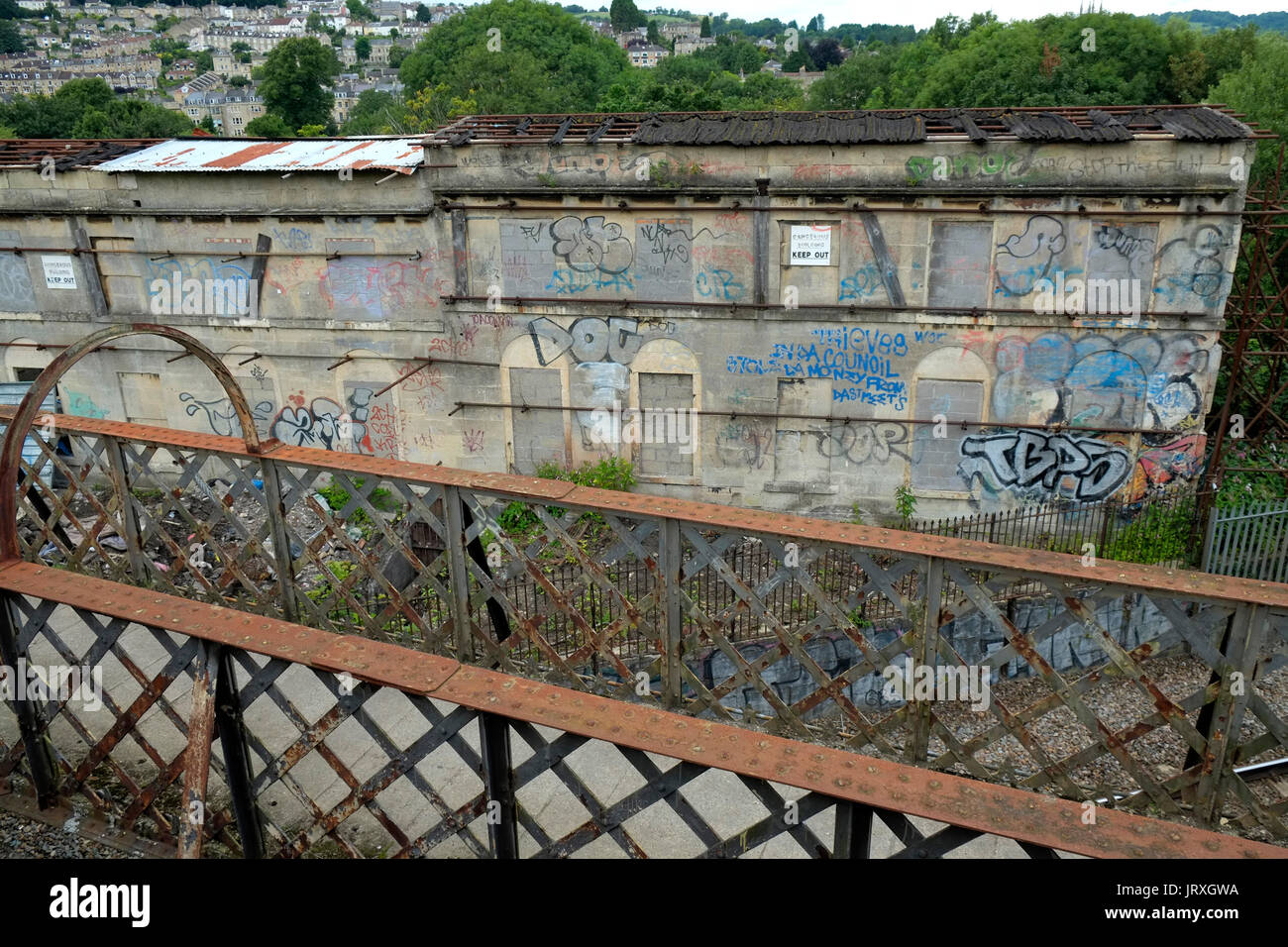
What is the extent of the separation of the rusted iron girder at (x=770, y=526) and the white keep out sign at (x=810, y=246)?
835 centimetres

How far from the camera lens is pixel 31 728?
558 centimetres

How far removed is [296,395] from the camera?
16.3m

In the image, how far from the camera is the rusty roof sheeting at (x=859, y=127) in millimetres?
Result: 12500

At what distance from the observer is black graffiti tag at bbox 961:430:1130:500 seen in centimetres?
1393

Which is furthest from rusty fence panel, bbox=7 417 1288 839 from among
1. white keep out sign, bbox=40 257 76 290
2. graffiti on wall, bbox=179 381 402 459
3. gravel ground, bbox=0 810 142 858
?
white keep out sign, bbox=40 257 76 290

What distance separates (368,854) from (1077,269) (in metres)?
12.2

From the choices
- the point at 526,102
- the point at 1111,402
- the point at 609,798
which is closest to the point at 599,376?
the point at 1111,402

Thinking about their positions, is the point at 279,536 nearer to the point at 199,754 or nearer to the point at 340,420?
the point at 199,754

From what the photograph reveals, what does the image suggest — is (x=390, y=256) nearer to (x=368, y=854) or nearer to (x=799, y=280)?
(x=799, y=280)

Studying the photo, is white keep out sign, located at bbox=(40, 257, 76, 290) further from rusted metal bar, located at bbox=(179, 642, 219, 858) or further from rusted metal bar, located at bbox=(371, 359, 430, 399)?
rusted metal bar, located at bbox=(179, 642, 219, 858)

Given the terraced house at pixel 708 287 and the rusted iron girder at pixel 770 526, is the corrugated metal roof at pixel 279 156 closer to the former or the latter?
the terraced house at pixel 708 287

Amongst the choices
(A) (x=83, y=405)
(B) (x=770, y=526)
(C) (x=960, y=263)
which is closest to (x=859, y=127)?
(C) (x=960, y=263)

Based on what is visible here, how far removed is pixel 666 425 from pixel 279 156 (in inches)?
333

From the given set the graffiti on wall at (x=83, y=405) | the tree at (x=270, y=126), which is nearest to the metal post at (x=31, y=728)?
the graffiti on wall at (x=83, y=405)
